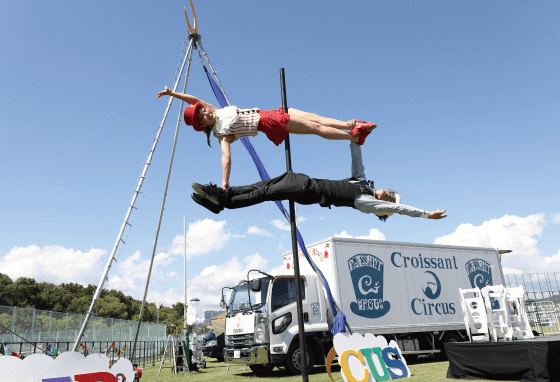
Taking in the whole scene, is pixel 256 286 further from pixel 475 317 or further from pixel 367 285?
pixel 475 317

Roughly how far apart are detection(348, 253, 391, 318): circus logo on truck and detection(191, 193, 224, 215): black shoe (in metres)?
7.14

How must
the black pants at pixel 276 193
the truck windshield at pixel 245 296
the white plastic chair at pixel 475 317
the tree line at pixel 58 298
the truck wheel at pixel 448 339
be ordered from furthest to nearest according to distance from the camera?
the tree line at pixel 58 298 → the truck wheel at pixel 448 339 → the truck windshield at pixel 245 296 → the white plastic chair at pixel 475 317 → the black pants at pixel 276 193

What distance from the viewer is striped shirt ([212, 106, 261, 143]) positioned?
14.2 feet

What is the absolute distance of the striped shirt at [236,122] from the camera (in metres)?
4.32

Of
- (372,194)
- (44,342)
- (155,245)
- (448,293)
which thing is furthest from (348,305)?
(44,342)

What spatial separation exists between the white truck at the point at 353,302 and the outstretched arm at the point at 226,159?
20.0 ft

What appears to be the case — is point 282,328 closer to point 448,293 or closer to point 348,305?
point 348,305

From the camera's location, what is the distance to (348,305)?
1041cm

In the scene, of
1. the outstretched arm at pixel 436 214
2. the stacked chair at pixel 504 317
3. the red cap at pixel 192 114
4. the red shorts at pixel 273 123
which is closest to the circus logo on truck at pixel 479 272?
the stacked chair at pixel 504 317

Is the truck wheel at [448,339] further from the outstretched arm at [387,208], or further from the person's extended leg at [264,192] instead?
the person's extended leg at [264,192]

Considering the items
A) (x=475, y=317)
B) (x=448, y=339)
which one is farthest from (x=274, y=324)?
(x=448, y=339)

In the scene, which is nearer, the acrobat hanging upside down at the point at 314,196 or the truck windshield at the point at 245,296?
the acrobat hanging upside down at the point at 314,196

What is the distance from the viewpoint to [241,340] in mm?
10422

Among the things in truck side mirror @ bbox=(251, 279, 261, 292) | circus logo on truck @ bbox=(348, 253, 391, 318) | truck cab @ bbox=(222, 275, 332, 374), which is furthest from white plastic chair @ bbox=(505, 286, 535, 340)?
truck side mirror @ bbox=(251, 279, 261, 292)
